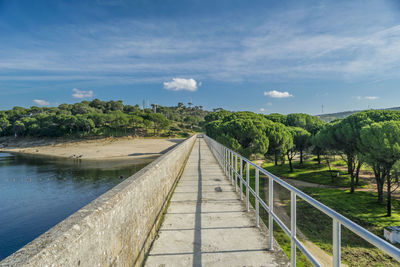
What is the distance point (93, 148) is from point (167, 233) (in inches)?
2307

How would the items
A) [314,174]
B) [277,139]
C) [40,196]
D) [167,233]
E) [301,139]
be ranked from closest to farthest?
[167,233] → [40,196] → [277,139] → [314,174] → [301,139]

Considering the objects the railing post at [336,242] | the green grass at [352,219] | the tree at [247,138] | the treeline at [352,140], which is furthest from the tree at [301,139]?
the railing post at [336,242]

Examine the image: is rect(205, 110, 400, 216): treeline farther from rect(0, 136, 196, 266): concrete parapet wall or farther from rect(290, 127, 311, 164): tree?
rect(0, 136, 196, 266): concrete parapet wall

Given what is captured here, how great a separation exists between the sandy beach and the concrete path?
137 feet

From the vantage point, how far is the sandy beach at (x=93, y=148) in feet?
161

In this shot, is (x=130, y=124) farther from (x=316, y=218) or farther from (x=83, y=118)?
(x=316, y=218)

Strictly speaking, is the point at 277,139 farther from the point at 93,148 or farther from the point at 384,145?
the point at 93,148

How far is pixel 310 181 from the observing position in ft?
84.4

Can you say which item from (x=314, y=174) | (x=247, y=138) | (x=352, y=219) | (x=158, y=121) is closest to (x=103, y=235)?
(x=352, y=219)

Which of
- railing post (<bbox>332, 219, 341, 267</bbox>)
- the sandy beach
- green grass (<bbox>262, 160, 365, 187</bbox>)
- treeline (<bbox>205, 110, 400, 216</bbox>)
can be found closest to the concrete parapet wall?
railing post (<bbox>332, 219, 341, 267</bbox>)

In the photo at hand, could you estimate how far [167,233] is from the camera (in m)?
3.97

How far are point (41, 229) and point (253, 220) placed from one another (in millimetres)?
16189

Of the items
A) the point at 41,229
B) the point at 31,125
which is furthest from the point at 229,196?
the point at 31,125

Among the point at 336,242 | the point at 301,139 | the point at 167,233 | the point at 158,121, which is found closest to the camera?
the point at 336,242
